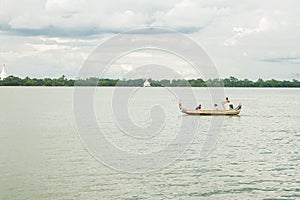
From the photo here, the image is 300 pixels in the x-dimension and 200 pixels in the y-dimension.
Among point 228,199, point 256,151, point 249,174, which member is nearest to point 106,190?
point 228,199

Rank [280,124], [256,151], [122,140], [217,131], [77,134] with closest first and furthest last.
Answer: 1. [256,151]
2. [122,140]
3. [77,134]
4. [217,131]
5. [280,124]

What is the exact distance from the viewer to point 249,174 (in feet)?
73.7

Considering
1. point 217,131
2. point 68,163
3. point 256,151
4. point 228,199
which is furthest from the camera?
point 217,131

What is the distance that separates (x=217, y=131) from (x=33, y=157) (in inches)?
819

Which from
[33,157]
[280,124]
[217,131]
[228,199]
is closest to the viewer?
[228,199]

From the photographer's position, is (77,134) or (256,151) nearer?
(256,151)

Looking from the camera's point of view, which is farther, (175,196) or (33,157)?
(33,157)

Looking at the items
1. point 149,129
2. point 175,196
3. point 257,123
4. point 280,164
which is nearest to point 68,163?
point 175,196

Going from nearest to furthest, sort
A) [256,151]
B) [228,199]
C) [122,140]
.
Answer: [228,199] < [256,151] < [122,140]

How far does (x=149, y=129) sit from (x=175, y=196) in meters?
23.2

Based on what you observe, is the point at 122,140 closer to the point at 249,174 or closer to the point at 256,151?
the point at 256,151

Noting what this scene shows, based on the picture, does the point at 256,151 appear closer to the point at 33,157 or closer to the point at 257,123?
the point at 33,157

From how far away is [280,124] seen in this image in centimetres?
4856

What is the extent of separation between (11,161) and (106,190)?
831 cm
